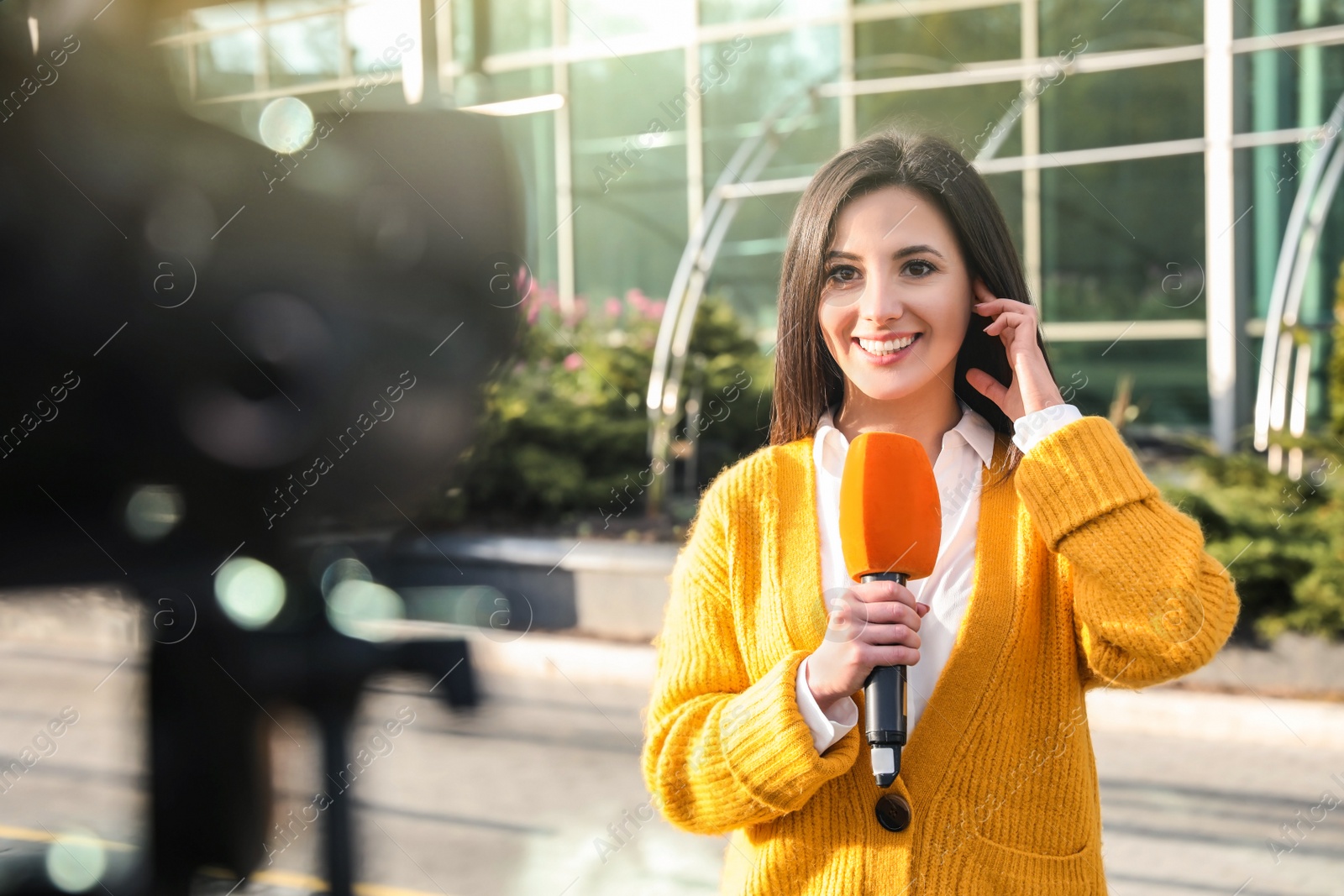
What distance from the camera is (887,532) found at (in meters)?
1.35

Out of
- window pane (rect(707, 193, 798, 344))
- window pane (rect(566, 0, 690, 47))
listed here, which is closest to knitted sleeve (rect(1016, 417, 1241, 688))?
window pane (rect(707, 193, 798, 344))

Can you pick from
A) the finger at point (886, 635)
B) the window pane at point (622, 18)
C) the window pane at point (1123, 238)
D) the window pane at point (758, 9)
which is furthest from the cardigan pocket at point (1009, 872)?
the window pane at point (622, 18)

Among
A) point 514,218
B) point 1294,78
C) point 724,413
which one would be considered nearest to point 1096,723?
point 724,413

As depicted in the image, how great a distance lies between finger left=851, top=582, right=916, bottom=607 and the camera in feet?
4.34

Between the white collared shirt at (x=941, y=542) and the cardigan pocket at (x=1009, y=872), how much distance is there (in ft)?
0.50

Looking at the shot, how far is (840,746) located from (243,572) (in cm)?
70

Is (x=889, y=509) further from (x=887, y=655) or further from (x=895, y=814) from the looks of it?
(x=895, y=814)

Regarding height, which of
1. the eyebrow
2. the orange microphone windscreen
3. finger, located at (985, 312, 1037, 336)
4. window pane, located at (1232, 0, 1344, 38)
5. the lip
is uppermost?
window pane, located at (1232, 0, 1344, 38)

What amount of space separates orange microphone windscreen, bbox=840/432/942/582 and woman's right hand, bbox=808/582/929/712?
33 mm

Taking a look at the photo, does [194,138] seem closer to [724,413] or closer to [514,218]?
[514,218]

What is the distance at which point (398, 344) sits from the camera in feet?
4.53

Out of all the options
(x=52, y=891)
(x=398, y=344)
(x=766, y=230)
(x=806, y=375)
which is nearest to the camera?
(x=398, y=344)

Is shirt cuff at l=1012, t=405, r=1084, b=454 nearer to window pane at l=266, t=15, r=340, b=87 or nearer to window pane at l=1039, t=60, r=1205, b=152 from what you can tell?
window pane at l=266, t=15, r=340, b=87

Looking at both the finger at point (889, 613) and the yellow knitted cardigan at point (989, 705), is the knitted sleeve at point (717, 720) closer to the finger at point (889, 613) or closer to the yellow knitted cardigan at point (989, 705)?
the yellow knitted cardigan at point (989, 705)
